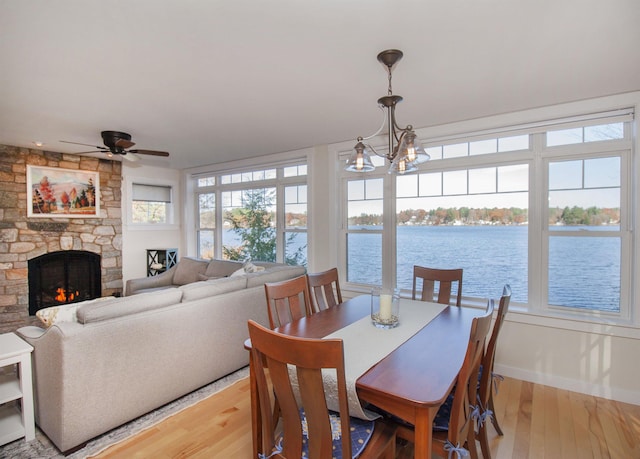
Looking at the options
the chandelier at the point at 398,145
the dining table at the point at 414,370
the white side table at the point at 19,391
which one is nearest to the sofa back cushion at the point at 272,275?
the dining table at the point at 414,370

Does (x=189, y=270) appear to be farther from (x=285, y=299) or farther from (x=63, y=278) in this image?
(x=285, y=299)

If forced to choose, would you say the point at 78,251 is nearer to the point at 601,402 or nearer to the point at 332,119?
the point at 332,119

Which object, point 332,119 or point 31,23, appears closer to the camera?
point 31,23

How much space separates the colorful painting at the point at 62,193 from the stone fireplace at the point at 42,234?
66 millimetres

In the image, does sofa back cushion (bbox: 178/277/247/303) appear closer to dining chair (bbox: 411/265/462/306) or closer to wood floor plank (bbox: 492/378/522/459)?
dining chair (bbox: 411/265/462/306)

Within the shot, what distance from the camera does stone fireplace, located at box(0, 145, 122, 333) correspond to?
414 centimetres

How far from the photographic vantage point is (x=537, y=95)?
2.55 m

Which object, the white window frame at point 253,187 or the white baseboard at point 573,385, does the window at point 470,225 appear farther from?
the white window frame at point 253,187

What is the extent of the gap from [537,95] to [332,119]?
1739 millimetres

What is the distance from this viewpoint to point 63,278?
468 centimetres

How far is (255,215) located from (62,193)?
2.76 metres

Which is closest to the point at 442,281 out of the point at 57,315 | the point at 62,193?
the point at 57,315

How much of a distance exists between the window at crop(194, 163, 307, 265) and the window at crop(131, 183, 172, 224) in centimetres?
57

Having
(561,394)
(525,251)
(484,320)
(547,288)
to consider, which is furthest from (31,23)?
(561,394)
